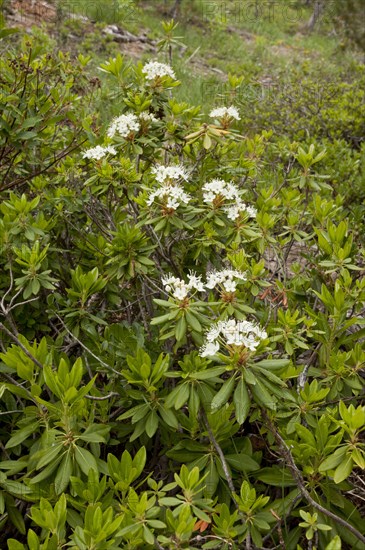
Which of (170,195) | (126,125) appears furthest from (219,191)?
(126,125)

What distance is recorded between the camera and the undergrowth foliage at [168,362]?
1537mm

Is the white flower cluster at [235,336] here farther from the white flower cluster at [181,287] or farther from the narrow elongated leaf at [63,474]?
the narrow elongated leaf at [63,474]

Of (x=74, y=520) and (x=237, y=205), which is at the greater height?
(x=237, y=205)

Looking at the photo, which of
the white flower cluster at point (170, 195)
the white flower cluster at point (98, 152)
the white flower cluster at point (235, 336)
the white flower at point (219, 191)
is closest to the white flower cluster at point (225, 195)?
the white flower at point (219, 191)

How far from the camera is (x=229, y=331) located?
5.02 ft

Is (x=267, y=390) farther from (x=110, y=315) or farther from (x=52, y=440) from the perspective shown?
(x=110, y=315)

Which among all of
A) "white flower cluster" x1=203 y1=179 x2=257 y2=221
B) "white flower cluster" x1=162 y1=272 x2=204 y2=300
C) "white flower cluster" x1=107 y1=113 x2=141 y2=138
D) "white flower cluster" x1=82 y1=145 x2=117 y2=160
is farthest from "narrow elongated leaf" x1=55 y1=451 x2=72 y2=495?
"white flower cluster" x1=107 y1=113 x2=141 y2=138

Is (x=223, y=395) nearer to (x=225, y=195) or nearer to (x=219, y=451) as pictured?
(x=219, y=451)

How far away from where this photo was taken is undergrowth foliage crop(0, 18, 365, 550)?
154cm

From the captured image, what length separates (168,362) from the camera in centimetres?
179

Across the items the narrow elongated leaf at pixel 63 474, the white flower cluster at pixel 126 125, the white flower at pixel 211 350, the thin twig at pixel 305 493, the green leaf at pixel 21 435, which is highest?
the white flower cluster at pixel 126 125

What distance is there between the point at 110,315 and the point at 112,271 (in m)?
0.59

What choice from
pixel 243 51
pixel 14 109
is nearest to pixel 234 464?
pixel 14 109

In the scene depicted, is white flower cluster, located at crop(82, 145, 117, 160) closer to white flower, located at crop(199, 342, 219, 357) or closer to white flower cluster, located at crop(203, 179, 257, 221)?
white flower cluster, located at crop(203, 179, 257, 221)
